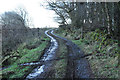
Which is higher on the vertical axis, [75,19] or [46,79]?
[75,19]

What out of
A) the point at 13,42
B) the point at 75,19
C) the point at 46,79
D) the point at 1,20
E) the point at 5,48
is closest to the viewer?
the point at 46,79

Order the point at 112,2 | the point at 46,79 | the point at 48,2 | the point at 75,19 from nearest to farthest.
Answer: the point at 46,79, the point at 112,2, the point at 75,19, the point at 48,2

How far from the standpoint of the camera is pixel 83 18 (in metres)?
14.6

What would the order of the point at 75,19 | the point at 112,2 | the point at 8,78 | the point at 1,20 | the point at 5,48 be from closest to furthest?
the point at 8,78 < the point at 112,2 < the point at 5,48 < the point at 1,20 < the point at 75,19

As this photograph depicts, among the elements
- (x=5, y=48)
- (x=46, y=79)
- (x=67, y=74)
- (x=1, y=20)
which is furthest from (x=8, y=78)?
(x=1, y=20)

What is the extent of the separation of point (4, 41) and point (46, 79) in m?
9.04

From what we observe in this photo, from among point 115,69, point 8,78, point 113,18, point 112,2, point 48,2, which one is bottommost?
point 8,78

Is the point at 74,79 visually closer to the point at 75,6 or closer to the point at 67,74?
the point at 67,74

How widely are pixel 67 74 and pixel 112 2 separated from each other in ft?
21.0

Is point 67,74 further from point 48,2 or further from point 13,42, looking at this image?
point 48,2

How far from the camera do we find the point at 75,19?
54.6 ft

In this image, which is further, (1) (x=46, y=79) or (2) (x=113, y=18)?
(2) (x=113, y=18)

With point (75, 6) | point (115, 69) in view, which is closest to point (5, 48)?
point (115, 69)

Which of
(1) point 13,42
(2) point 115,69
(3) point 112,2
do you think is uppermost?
(3) point 112,2
